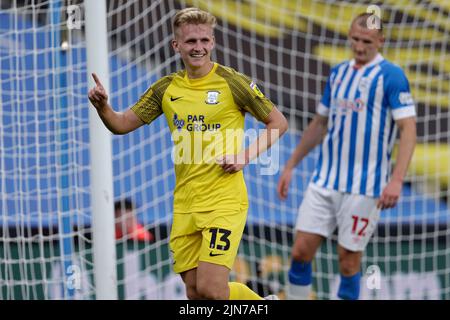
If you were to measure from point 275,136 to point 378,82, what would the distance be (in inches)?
58.6

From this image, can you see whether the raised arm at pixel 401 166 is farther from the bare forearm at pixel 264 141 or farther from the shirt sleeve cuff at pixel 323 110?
the bare forearm at pixel 264 141

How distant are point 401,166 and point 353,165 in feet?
1.29

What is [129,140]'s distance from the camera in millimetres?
7930

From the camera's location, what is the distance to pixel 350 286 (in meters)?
6.56

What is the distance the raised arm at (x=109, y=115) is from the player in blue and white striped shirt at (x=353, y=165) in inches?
61.7

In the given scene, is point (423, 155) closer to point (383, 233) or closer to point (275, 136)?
point (383, 233)

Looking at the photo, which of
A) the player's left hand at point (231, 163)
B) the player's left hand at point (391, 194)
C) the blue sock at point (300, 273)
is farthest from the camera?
the blue sock at point (300, 273)

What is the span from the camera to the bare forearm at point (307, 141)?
6.63 m

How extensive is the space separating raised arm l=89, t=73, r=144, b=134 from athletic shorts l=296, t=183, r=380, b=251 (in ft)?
5.24

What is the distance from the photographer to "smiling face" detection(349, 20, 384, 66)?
632 centimetres

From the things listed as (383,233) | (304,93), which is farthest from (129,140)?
(383,233)

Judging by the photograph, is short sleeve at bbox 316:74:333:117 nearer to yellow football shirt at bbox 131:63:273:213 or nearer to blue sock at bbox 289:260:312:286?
blue sock at bbox 289:260:312:286

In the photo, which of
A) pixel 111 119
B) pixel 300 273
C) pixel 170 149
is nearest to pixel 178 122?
pixel 111 119

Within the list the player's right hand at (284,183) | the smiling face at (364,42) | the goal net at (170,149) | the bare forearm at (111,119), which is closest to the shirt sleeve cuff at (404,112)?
the smiling face at (364,42)
